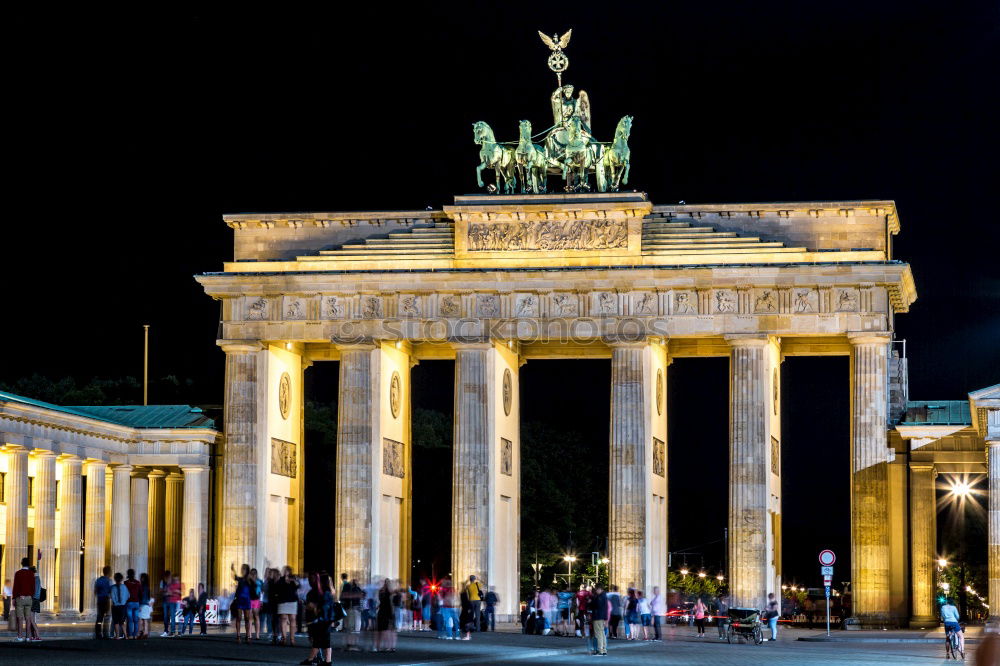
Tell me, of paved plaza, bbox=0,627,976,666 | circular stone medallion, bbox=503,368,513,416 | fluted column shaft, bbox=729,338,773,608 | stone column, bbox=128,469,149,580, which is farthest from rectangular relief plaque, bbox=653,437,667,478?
stone column, bbox=128,469,149,580

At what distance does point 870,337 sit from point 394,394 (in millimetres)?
21302

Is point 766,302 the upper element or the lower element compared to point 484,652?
upper

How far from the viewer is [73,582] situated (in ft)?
259

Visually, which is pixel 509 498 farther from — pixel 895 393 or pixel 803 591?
pixel 803 591

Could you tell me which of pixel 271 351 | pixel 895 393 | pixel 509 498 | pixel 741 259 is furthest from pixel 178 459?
pixel 895 393

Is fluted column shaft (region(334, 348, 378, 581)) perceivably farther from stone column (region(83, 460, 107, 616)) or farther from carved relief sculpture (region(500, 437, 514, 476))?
stone column (region(83, 460, 107, 616))

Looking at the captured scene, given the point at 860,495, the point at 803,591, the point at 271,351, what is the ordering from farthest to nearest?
the point at 803,591 < the point at 271,351 < the point at 860,495

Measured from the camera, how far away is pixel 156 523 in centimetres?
8888

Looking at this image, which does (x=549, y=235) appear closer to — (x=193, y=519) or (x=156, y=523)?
(x=193, y=519)

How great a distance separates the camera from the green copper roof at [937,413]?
79875 millimetres

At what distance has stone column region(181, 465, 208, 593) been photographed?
83.6 m

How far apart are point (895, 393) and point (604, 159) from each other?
16.5 m

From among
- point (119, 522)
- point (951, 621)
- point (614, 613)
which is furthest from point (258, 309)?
point (951, 621)

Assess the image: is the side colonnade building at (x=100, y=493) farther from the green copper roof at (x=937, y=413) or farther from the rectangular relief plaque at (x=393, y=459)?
the green copper roof at (x=937, y=413)
